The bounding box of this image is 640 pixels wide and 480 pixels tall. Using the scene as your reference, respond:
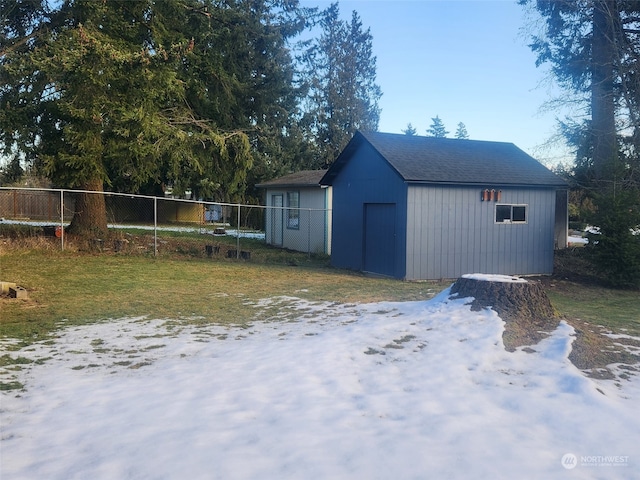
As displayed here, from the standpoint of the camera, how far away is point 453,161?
50.3 feet

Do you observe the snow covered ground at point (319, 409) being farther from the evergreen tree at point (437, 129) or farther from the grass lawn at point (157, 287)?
the evergreen tree at point (437, 129)

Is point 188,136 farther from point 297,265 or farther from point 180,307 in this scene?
point 180,307

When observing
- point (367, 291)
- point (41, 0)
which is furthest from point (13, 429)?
point (41, 0)

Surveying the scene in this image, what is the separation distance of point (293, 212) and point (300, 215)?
62 centimetres

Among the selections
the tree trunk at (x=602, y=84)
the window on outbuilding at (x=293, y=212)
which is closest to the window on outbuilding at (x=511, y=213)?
the tree trunk at (x=602, y=84)

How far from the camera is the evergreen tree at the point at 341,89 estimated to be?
44000mm

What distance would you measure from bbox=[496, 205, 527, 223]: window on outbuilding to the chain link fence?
6523mm

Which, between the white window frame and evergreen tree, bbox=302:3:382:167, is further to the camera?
evergreen tree, bbox=302:3:382:167

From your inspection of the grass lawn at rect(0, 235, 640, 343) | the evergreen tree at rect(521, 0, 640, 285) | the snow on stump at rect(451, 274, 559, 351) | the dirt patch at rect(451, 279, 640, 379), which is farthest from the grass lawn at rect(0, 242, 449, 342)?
the evergreen tree at rect(521, 0, 640, 285)

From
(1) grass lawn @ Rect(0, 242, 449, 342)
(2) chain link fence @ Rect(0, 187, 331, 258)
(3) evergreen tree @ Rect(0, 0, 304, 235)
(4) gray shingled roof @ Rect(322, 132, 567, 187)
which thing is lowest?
(1) grass lawn @ Rect(0, 242, 449, 342)

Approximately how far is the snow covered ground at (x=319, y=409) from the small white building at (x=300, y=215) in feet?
42.6


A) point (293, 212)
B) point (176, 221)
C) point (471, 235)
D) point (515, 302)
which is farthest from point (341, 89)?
point (515, 302)

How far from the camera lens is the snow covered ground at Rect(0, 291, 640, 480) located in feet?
Result: 11.5

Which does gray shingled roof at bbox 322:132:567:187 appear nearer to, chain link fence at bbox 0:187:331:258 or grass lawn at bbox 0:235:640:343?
grass lawn at bbox 0:235:640:343
